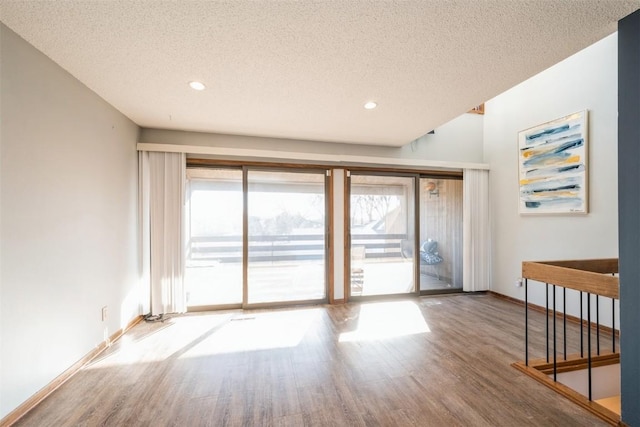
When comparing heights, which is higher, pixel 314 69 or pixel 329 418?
pixel 314 69

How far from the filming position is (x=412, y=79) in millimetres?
2191

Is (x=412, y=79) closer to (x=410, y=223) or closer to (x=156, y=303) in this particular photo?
(x=410, y=223)

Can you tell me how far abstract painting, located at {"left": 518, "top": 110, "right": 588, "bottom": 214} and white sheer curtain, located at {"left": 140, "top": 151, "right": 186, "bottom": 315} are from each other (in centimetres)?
461

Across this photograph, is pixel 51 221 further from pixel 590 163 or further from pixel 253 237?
pixel 590 163

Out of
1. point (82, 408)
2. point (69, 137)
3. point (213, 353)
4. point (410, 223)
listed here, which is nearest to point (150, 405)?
point (82, 408)

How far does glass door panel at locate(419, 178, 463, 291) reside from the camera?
4.38m

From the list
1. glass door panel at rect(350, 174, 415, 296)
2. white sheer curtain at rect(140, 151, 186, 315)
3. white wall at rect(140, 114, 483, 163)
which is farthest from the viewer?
glass door panel at rect(350, 174, 415, 296)

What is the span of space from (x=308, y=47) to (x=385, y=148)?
8.61 feet

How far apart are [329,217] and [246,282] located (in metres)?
1.48

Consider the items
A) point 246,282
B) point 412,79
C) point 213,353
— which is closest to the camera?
point 412,79

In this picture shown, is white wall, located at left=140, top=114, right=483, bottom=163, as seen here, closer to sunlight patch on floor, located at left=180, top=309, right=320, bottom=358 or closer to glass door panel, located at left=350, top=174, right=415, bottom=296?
glass door panel, located at left=350, top=174, right=415, bottom=296

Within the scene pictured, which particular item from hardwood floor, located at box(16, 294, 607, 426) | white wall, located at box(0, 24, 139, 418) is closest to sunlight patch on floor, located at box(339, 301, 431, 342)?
hardwood floor, located at box(16, 294, 607, 426)

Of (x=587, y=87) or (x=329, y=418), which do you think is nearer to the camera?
(x=329, y=418)

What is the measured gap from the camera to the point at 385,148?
13.7ft
